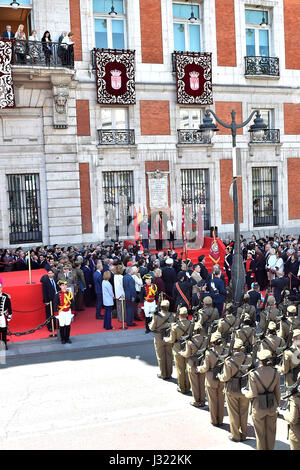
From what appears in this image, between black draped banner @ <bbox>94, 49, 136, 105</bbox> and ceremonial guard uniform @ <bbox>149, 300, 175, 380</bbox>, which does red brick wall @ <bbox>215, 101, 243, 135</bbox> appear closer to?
black draped banner @ <bbox>94, 49, 136, 105</bbox>

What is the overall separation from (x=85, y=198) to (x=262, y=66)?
11107 millimetres

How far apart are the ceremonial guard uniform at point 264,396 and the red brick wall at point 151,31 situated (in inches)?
754

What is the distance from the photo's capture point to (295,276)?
647 inches

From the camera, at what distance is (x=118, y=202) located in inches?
927

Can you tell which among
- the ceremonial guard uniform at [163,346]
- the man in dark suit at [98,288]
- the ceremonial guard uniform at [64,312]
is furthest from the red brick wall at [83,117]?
the ceremonial guard uniform at [163,346]

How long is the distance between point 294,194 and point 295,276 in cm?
1122

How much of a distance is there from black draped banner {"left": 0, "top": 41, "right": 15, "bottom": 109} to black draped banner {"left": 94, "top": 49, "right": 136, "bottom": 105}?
152 inches

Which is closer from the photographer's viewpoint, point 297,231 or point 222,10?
point 222,10

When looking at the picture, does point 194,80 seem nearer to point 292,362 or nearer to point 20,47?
point 20,47

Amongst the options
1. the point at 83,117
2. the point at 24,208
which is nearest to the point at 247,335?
the point at 24,208

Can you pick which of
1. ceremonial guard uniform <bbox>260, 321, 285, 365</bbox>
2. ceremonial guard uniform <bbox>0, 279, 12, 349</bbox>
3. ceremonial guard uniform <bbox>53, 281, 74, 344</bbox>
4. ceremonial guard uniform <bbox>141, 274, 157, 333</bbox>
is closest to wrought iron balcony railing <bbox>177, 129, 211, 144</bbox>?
ceremonial guard uniform <bbox>141, 274, 157, 333</bbox>

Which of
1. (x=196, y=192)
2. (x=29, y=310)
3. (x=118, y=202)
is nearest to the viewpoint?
(x=29, y=310)
